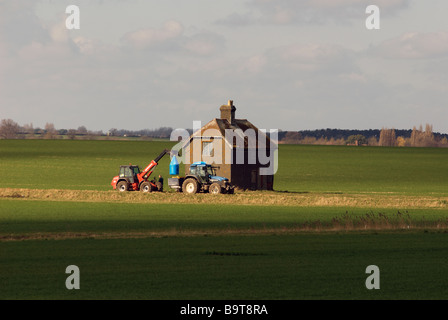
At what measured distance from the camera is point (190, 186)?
2286 inches

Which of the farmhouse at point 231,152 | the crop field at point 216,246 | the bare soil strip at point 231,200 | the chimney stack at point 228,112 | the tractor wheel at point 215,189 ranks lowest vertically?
the crop field at point 216,246

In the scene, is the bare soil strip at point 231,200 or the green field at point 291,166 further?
the green field at point 291,166

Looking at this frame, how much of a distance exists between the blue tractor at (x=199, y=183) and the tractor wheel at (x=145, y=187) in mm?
1583

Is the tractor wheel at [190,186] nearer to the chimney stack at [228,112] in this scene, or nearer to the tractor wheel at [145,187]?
the tractor wheel at [145,187]

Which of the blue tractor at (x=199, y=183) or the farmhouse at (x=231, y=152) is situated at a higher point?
the farmhouse at (x=231, y=152)

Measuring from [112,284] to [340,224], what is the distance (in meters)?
19.2

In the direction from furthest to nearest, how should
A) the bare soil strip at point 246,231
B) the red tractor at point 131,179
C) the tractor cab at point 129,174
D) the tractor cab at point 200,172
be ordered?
the tractor cab at point 129,174, the red tractor at point 131,179, the tractor cab at point 200,172, the bare soil strip at point 246,231

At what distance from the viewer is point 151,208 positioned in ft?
158

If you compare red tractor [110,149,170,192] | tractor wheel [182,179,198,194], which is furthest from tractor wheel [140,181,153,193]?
tractor wheel [182,179,198,194]

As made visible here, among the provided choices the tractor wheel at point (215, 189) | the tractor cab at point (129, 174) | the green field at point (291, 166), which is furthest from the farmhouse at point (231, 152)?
the tractor wheel at point (215, 189)

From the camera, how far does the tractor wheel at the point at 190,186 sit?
57812 mm
